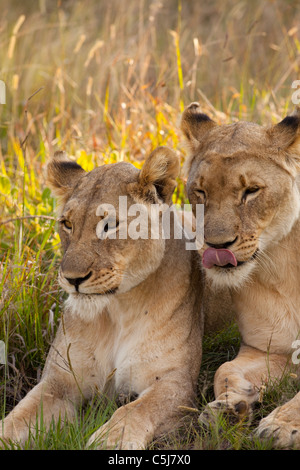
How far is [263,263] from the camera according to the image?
3.53 metres

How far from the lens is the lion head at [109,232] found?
125 inches

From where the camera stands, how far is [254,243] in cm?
326

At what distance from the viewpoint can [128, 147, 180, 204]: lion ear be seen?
334cm

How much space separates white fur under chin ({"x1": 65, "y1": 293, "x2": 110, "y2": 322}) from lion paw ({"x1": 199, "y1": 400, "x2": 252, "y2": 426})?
602 millimetres

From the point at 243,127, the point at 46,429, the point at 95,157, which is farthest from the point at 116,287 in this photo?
the point at 95,157

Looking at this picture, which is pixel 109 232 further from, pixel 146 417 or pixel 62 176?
pixel 146 417

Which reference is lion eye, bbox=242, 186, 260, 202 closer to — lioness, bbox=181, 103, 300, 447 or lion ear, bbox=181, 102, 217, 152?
lioness, bbox=181, 103, 300, 447

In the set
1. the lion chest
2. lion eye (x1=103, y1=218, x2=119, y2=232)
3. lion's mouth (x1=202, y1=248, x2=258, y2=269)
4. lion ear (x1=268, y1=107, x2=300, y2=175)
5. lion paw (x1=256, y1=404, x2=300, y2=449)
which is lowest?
lion paw (x1=256, y1=404, x2=300, y2=449)

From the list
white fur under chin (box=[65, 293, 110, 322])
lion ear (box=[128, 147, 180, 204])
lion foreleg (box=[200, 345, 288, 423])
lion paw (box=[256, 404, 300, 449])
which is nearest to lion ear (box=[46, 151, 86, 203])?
lion ear (box=[128, 147, 180, 204])

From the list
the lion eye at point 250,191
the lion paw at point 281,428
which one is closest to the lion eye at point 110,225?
the lion eye at point 250,191

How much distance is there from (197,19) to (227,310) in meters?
5.96

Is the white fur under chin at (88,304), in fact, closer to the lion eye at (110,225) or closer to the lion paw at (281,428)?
the lion eye at (110,225)

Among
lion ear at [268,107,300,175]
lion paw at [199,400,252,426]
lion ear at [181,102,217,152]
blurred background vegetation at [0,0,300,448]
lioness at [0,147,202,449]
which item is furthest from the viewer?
blurred background vegetation at [0,0,300,448]

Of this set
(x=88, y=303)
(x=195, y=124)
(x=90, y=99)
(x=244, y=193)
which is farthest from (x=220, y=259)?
(x=90, y=99)
